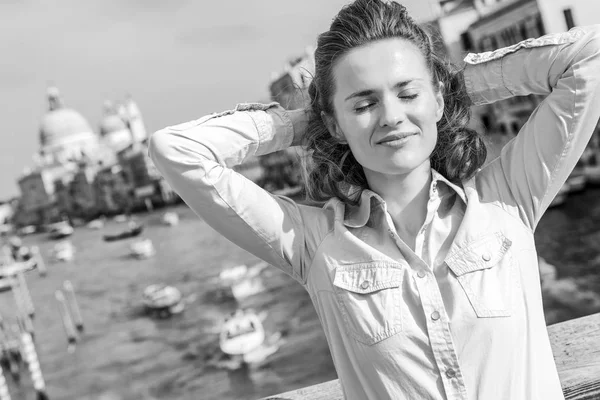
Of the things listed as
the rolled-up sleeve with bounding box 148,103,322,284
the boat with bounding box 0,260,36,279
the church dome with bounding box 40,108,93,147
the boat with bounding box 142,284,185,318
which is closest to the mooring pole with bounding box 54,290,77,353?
the boat with bounding box 142,284,185,318

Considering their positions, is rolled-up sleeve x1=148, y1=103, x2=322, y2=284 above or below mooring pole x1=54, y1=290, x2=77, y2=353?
above

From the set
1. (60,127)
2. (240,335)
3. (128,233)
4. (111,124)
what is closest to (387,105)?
(240,335)

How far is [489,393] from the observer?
44cm

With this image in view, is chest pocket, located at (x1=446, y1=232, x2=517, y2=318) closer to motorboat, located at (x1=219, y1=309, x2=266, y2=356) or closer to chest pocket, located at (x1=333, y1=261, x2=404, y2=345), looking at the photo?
chest pocket, located at (x1=333, y1=261, x2=404, y2=345)

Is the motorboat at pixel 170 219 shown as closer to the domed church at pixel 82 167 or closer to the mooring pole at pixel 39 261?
the domed church at pixel 82 167

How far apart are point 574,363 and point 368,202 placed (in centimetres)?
33

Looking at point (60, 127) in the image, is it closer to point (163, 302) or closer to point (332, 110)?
point (163, 302)

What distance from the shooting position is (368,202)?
50 centimetres

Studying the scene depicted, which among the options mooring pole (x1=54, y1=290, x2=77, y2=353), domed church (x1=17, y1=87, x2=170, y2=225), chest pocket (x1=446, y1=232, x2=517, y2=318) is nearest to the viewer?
chest pocket (x1=446, y1=232, x2=517, y2=318)

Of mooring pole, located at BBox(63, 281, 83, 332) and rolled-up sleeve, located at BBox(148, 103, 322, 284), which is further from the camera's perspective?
mooring pole, located at BBox(63, 281, 83, 332)

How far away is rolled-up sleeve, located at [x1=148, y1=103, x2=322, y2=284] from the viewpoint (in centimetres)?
49

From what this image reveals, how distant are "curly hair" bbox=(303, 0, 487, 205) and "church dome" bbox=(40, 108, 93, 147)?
24342mm

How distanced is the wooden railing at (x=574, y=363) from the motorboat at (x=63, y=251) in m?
14.9

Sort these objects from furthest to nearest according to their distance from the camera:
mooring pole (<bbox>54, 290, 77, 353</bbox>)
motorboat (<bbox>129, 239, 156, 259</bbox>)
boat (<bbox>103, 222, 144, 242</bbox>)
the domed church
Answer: the domed church
boat (<bbox>103, 222, 144, 242</bbox>)
motorboat (<bbox>129, 239, 156, 259</bbox>)
mooring pole (<bbox>54, 290, 77, 353</bbox>)
